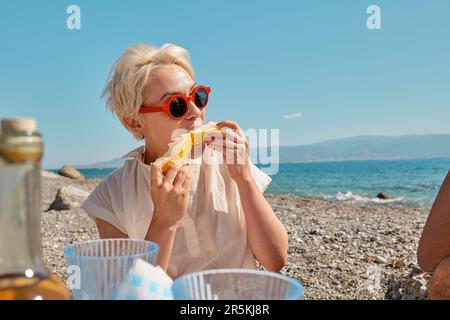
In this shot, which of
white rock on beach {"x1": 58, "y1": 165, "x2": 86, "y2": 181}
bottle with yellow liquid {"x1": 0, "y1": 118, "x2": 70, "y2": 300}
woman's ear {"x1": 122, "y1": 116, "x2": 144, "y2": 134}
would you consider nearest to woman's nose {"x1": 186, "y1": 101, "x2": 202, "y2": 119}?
woman's ear {"x1": 122, "y1": 116, "x2": 144, "y2": 134}

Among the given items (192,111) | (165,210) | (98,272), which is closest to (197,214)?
(192,111)

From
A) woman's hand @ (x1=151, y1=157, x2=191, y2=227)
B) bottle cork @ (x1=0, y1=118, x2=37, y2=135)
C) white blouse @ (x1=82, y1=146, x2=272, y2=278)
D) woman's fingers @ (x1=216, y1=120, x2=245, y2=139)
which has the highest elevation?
bottle cork @ (x1=0, y1=118, x2=37, y2=135)

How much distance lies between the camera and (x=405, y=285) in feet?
12.0

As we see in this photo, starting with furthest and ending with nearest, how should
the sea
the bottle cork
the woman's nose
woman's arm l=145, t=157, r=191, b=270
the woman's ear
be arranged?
the sea → the woman's ear → the woman's nose → woman's arm l=145, t=157, r=191, b=270 → the bottle cork

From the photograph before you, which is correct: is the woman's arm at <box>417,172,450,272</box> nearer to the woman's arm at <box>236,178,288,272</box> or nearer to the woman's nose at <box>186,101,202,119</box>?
the woman's arm at <box>236,178,288,272</box>

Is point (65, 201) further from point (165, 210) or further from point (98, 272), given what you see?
point (98, 272)

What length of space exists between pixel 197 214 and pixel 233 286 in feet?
5.49

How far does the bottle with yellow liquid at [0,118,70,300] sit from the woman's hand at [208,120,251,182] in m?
1.22

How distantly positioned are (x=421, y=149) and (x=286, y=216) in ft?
413

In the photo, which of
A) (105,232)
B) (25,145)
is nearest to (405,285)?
(105,232)

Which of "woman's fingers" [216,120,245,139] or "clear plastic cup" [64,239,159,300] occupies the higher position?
"woman's fingers" [216,120,245,139]

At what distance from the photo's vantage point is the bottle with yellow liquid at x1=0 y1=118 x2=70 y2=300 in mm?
920

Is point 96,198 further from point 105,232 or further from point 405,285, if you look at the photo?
point 405,285

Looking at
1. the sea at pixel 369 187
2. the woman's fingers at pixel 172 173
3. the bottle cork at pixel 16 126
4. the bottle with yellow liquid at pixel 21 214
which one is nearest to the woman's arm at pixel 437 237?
the woman's fingers at pixel 172 173
